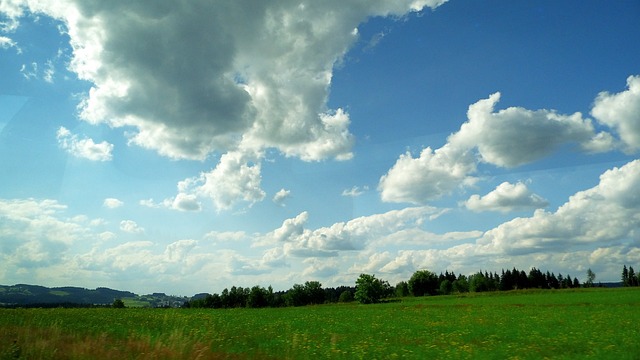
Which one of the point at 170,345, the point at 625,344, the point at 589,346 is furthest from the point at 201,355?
the point at 625,344

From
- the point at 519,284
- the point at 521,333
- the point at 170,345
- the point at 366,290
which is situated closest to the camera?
the point at 170,345

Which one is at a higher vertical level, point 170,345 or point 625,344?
point 170,345

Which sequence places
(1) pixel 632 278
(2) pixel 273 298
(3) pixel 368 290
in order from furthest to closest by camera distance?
(1) pixel 632 278 < (2) pixel 273 298 < (3) pixel 368 290

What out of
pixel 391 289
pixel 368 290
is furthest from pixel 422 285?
pixel 368 290

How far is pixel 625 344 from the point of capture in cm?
1791

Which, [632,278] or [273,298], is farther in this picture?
[632,278]

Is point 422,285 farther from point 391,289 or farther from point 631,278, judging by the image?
point 631,278

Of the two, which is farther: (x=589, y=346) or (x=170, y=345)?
(x=589, y=346)

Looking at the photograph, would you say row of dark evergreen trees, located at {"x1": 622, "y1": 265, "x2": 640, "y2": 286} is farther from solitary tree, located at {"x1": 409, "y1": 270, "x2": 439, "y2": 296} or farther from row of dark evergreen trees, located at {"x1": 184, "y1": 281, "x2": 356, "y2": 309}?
row of dark evergreen trees, located at {"x1": 184, "y1": 281, "x2": 356, "y2": 309}

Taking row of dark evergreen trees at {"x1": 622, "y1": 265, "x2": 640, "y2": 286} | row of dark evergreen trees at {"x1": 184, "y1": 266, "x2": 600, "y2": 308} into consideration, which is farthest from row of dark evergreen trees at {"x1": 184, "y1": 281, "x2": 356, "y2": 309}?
row of dark evergreen trees at {"x1": 622, "y1": 265, "x2": 640, "y2": 286}

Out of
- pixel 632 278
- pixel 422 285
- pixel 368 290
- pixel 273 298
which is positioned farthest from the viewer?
pixel 632 278

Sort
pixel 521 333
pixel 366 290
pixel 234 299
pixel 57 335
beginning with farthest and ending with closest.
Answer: pixel 234 299, pixel 366 290, pixel 521 333, pixel 57 335

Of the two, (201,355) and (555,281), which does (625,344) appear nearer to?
(201,355)

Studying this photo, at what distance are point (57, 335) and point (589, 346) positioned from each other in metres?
21.5
